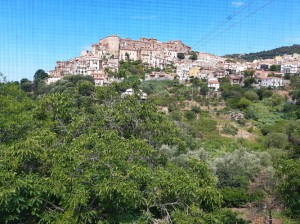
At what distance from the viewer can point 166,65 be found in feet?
193

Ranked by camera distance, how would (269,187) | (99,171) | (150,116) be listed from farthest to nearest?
(269,187), (150,116), (99,171)

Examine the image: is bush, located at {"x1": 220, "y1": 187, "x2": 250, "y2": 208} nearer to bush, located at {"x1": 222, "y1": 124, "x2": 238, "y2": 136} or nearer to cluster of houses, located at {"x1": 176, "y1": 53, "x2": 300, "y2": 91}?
bush, located at {"x1": 222, "y1": 124, "x2": 238, "y2": 136}

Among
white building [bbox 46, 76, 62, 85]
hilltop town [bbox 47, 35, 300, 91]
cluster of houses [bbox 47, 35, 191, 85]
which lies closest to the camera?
hilltop town [bbox 47, 35, 300, 91]

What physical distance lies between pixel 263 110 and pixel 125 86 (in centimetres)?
2673

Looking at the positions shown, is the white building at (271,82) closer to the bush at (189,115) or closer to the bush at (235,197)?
the bush at (189,115)

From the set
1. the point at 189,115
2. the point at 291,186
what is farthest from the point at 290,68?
the point at 291,186

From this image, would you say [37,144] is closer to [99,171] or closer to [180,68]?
[99,171]

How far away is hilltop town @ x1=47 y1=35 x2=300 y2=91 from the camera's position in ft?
154

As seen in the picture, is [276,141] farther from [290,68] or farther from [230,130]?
[290,68]

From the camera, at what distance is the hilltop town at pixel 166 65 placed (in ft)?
154

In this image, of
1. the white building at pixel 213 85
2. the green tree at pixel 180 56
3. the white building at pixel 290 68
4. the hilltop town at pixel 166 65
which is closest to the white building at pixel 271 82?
the hilltop town at pixel 166 65

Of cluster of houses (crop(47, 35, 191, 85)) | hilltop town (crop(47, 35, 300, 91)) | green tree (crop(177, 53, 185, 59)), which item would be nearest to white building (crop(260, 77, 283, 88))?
hilltop town (crop(47, 35, 300, 91))

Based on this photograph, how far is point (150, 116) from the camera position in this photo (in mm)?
6402

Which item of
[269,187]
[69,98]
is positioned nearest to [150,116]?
[69,98]
